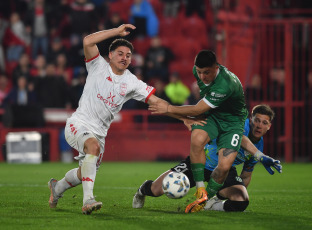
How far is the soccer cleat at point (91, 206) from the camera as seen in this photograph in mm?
7074

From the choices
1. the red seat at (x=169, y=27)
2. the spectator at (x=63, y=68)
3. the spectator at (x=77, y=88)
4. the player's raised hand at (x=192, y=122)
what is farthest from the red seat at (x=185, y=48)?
the player's raised hand at (x=192, y=122)

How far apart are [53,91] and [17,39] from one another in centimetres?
384

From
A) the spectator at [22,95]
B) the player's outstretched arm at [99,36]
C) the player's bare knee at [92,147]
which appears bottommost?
the player's bare knee at [92,147]

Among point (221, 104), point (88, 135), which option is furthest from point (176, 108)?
point (88, 135)

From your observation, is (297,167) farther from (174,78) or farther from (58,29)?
(58,29)

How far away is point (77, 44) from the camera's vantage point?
62.3 feet

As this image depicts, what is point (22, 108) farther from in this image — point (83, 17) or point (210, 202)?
point (210, 202)

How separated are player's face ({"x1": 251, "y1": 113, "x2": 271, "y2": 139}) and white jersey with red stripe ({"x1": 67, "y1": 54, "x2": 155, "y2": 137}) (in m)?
1.32

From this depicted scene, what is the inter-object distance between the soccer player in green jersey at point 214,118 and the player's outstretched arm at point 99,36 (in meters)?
0.89

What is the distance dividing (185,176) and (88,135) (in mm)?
1203

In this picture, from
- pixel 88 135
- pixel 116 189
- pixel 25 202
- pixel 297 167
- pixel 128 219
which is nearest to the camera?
pixel 128 219

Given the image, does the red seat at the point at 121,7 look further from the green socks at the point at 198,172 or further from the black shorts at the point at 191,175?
the green socks at the point at 198,172

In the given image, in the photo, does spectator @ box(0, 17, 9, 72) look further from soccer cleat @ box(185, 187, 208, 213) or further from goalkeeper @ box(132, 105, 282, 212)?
soccer cleat @ box(185, 187, 208, 213)

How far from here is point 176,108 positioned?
26.1ft
